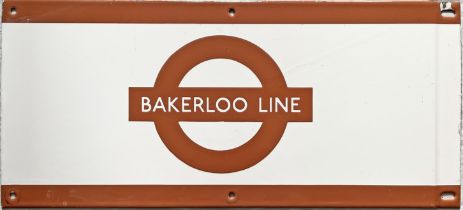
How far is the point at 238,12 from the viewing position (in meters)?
0.91

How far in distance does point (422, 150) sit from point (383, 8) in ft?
0.89

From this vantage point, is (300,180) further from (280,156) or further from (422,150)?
(422,150)

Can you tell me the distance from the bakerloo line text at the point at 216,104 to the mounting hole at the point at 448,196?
31 cm

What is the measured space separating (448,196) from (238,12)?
0.52 metres

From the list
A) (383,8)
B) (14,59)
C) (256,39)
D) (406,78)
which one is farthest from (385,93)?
(14,59)

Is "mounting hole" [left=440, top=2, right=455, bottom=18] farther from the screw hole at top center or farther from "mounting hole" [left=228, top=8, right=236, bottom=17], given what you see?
the screw hole at top center

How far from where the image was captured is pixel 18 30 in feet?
2.97

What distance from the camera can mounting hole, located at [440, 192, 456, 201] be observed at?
0.91 meters

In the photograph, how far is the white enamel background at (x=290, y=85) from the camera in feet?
2.94

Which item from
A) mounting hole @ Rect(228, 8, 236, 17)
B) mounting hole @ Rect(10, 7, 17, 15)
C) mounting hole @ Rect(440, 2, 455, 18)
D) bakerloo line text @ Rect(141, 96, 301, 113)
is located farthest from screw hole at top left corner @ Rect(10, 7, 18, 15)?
mounting hole @ Rect(440, 2, 455, 18)

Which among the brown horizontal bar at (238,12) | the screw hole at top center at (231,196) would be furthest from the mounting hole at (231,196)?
the brown horizontal bar at (238,12)

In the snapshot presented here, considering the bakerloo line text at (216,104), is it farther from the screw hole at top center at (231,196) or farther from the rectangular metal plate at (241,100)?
the screw hole at top center at (231,196)

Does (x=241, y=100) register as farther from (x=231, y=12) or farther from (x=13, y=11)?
(x=13, y=11)

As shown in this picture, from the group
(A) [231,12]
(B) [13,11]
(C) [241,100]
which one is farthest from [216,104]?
(B) [13,11]
